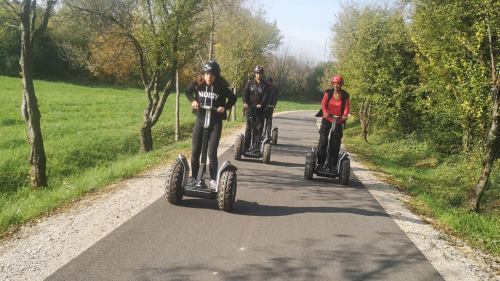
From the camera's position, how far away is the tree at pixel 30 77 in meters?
7.67

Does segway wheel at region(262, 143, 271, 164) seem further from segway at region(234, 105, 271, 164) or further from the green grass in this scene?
the green grass

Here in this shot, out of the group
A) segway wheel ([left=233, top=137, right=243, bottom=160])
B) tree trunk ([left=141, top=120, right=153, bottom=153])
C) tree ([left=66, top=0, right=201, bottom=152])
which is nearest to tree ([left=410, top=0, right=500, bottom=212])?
segway wheel ([left=233, top=137, right=243, bottom=160])

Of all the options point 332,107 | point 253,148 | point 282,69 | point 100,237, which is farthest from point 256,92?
point 282,69

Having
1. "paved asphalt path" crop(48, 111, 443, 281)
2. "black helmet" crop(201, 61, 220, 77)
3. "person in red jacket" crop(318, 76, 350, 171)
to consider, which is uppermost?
"black helmet" crop(201, 61, 220, 77)

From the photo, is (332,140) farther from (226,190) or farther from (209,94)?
(226,190)

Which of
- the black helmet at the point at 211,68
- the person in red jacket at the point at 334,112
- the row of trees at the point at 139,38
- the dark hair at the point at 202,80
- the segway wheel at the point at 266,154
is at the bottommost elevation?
the segway wheel at the point at 266,154

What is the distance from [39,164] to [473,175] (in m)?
8.74

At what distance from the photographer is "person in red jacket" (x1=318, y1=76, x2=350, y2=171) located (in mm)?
8234

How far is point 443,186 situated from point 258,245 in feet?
24.2

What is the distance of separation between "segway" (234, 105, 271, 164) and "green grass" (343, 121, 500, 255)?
311 cm

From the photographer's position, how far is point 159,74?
13008 millimetres

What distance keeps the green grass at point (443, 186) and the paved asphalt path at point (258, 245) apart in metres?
1.14

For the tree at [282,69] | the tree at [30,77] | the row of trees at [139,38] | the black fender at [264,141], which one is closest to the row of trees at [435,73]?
the black fender at [264,141]

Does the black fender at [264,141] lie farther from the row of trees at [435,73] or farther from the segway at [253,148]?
the row of trees at [435,73]
